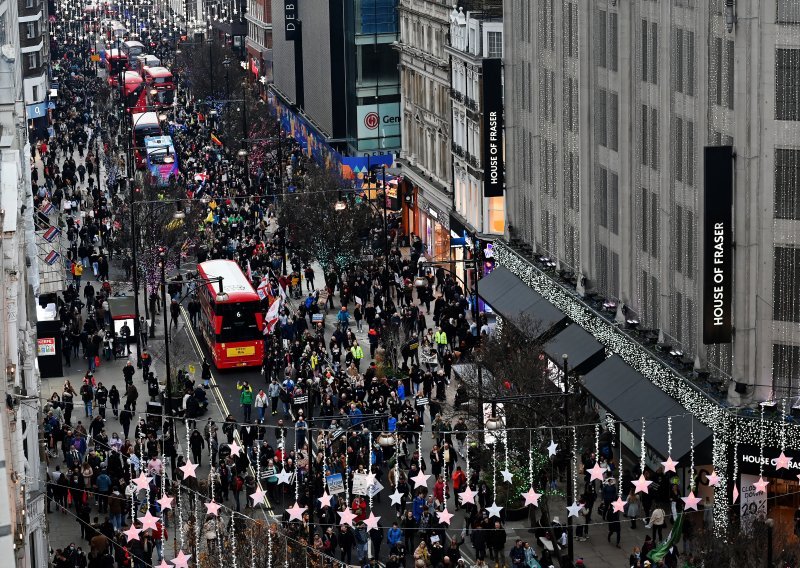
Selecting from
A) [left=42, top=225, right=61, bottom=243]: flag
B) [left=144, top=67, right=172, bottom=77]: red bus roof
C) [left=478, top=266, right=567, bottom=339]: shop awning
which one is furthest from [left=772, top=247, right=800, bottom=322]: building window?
[left=144, top=67, right=172, bottom=77]: red bus roof

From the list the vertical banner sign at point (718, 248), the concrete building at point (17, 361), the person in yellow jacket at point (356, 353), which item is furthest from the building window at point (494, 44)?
the vertical banner sign at point (718, 248)

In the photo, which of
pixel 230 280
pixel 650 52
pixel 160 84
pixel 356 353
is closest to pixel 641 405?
pixel 650 52

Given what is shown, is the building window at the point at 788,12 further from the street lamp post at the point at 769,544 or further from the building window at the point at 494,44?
the building window at the point at 494,44

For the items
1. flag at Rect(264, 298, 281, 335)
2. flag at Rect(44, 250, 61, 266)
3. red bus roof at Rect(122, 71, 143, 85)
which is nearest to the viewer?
flag at Rect(264, 298, 281, 335)

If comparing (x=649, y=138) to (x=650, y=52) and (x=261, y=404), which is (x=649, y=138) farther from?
(x=261, y=404)

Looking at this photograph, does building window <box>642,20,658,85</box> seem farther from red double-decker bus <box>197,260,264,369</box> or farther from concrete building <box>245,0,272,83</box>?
concrete building <box>245,0,272,83</box>

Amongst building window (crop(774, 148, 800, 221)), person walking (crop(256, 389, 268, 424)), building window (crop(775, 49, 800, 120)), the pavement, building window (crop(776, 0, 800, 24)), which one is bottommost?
the pavement
